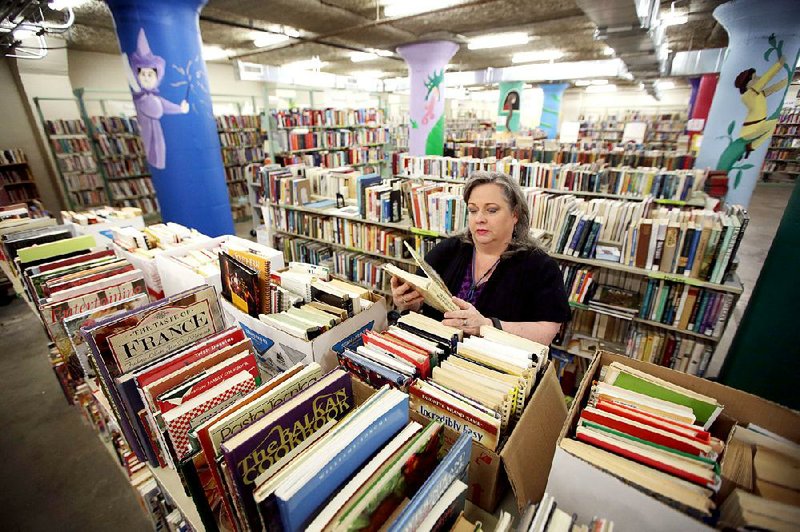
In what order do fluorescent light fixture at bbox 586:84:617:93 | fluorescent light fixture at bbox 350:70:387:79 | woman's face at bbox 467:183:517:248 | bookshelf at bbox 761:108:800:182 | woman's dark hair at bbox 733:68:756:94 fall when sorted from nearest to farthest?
woman's face at bbox 467:183:517:248 → woman's dark hair at bbox 733:68:756:94 → bookshelf at bbox 761:108:800:182 → fluorescent light fixture at bbox 350:70:387:79 → fluorescent light fixture at bbox 586:84:617:93

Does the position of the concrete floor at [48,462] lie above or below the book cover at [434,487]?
below

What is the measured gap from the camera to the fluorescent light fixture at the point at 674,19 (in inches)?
237

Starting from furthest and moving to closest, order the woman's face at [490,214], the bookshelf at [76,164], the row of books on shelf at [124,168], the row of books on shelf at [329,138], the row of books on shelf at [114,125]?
the row of books on shelf at [329,138] < the row of books on shelf at [124,168] < the row of books on shelf at [114,125] < the bookshelf at [76,164] < the woman's face at [490,214]

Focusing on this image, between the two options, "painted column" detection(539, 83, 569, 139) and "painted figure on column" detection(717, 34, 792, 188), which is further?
"painted column" detection(539, 83, 569, 139)

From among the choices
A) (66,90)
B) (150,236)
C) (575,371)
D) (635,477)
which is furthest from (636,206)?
(66,90)

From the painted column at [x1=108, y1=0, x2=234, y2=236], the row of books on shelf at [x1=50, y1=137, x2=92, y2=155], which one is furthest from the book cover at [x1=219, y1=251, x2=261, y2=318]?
the row of books on shelf at [x1=50, y1=137, x2=92, y2=155]

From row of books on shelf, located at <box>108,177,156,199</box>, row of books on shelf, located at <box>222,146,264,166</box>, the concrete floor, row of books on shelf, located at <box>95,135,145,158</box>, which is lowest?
the concrete floor

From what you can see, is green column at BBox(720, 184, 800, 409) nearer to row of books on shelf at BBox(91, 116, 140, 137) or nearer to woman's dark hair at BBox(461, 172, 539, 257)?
woman's dark hair at BBox(461, 172, 539, 257)

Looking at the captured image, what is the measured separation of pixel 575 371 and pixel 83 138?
31.5ft

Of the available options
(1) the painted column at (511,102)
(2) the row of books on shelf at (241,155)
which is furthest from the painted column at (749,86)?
(2) the row of books on shelf at (241,155)

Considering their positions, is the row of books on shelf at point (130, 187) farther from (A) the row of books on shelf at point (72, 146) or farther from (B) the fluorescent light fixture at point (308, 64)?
(B) the fluorescent light fixture at point (308, 64)

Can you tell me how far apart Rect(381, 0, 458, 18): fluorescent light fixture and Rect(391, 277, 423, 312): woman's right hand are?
5009 mm

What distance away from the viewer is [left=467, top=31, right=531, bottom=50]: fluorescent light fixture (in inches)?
278

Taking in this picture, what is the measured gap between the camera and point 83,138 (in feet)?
23.3
